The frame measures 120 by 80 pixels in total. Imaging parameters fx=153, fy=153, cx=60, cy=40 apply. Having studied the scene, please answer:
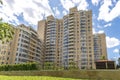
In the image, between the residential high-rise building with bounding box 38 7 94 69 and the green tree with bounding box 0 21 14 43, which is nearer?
the green tree with bounding box 0 21 14 43

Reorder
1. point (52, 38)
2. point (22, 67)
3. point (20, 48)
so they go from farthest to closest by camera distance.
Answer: point (52, 38) < point (20, 48) < point (22, 67)

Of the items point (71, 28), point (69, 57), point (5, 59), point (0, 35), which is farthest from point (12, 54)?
point (0, 35)

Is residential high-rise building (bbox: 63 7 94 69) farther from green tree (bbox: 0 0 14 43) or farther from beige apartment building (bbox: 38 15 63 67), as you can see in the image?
green tree (bbox: 0 0 14 43)

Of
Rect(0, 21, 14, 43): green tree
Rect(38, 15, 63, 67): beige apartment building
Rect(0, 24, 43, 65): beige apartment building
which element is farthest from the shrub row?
Rect(38, 15, 63, 67): beige apartment building

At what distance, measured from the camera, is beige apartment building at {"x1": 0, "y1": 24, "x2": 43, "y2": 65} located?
253 feet

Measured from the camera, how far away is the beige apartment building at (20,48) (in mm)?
77250

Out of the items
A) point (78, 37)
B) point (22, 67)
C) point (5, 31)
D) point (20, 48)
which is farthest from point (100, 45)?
point (5, 31)

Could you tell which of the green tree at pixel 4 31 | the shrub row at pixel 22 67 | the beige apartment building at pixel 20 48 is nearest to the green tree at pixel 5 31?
the green tree at pixel 4 31

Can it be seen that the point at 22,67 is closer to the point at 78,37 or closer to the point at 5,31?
the point at 5,31

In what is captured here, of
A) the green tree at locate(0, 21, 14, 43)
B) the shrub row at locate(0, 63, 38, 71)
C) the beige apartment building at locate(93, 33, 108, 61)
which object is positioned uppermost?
the beige apartment building at locate(93, 33, 108, 61)

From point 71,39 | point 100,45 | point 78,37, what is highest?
point 78,37

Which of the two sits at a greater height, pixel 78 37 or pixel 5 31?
pixel 78 37

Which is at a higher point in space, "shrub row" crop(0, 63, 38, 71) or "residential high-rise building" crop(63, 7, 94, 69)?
"residential high-rise building" crop(63, 7, 94, 69)

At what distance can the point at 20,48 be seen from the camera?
8056cm
